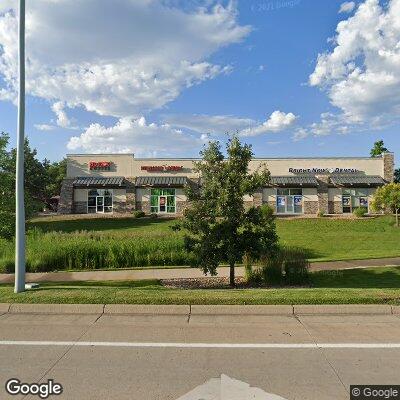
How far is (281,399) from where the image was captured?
13.7 feet

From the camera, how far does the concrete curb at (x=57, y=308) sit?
7.46m

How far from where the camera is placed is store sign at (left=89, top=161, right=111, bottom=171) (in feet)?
144

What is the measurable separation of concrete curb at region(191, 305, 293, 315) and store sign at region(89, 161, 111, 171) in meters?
38.0

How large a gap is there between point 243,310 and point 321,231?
81.7 feet

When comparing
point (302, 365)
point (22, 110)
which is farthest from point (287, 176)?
point (302, 365)

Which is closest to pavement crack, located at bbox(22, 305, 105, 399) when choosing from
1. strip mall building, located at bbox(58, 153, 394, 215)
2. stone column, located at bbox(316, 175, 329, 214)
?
strip mall building, located at bbox(58, 153, 394, 215)

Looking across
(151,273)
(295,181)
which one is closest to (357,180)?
(295,181)

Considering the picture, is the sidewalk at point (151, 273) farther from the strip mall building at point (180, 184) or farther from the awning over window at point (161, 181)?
the awning over window at point (161, 181)

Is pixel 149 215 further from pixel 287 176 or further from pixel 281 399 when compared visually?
pixel 281 399

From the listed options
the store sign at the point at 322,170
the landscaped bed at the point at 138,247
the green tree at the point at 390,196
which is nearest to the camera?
the landscaped bed at the point at 138,247

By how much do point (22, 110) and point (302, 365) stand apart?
7.88 meters

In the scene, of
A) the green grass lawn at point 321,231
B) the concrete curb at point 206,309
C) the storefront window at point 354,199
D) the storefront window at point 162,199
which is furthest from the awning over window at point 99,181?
the concrete curb at point 206,309

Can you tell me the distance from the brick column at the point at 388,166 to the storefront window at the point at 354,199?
2.80 meters

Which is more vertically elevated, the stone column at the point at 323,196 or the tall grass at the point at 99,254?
the stone column at the point at 323,196
